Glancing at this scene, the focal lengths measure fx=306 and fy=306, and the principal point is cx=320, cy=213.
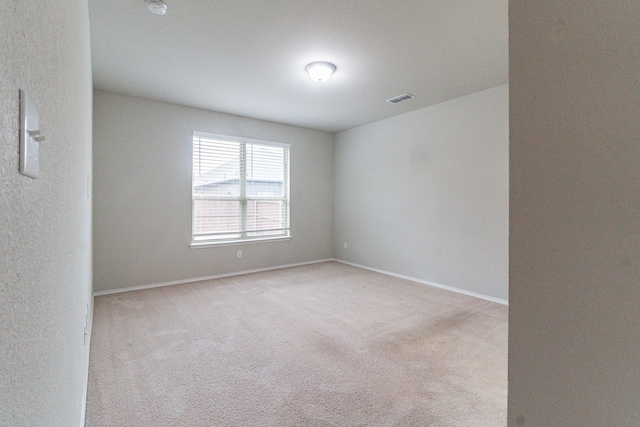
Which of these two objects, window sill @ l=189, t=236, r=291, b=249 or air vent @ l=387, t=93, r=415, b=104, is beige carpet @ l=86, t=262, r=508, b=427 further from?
air vent @ l=387, t=93, r=415, b=104

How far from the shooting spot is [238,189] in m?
5.21

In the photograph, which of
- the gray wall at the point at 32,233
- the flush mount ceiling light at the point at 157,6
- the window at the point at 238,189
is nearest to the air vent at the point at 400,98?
the window at the point at 238,189

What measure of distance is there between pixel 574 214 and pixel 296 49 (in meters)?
2.80

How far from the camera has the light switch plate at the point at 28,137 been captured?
1.52ft

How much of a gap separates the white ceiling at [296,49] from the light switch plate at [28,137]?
2.19m

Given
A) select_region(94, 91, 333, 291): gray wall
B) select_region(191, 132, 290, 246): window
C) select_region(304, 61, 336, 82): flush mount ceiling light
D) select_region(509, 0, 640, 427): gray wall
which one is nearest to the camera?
select_region(509, 0, 640, 427): gray wall

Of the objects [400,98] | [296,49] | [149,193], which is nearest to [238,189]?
[149,193]

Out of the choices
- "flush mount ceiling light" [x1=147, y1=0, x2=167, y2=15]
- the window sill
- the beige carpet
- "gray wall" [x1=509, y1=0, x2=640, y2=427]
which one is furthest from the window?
"gray wall" [x1=509, y1=0, x2=640, y2=427]

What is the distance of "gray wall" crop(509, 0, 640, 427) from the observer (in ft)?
2.10

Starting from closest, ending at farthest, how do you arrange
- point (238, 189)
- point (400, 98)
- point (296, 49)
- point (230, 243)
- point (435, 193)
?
point (296, 49), point (400, 98), point (435, 193), point (230, 243), point (238, 189)

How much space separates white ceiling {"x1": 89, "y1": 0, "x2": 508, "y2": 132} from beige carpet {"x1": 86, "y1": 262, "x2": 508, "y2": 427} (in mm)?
2664

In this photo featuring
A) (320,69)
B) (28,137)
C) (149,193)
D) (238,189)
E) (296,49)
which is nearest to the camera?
A: (28,137)

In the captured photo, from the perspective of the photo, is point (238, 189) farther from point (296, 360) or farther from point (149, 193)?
point (296, 360)

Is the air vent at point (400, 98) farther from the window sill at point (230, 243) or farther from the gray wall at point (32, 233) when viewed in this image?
the gray wall at point (32, 233)
